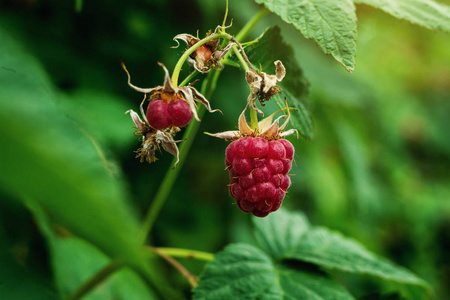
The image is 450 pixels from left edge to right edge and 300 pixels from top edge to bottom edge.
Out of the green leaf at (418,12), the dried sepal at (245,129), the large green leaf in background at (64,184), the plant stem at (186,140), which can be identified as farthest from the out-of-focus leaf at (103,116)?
the large green leaf in background at (64,184)

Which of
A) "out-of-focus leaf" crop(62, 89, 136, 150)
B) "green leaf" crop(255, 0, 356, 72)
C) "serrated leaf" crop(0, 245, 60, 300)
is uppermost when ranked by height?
"green leaf" crop(255, 0, 356, 72)

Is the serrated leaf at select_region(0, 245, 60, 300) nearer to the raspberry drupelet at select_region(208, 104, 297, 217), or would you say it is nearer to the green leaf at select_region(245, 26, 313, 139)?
the raspberry drupelet at select_region(208, 104, 297, 217)

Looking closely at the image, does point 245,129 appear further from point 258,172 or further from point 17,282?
point 17,282

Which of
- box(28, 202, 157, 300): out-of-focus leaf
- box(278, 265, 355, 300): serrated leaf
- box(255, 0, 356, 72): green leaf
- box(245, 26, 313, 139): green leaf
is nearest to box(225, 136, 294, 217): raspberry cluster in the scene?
box(245, 26, 313, 139): green leaf

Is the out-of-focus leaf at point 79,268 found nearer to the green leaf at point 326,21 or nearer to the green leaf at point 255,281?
the green leaf at point 255,281

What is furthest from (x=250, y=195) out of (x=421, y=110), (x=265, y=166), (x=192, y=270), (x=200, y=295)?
(x=421, y=110)

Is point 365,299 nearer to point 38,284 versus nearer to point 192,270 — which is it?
point 38,284
